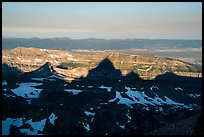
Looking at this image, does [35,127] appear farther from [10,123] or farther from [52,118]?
[52,118]

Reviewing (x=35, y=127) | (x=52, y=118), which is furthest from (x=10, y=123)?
(x=52, y=118)

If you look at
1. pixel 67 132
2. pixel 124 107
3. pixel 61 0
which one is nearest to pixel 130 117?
pixel 124 107

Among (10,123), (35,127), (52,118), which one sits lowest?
(35,127)

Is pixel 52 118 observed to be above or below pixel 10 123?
below

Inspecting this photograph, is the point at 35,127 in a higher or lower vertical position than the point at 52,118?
lower

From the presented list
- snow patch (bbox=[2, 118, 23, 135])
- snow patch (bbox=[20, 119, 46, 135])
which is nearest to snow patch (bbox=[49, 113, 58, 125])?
snow patch (bbox=[20, 119, 46, 135])

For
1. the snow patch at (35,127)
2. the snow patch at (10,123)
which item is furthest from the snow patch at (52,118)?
the snow patch at (10,123)

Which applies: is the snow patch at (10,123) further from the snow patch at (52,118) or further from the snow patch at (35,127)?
the snow patch at (52,118)

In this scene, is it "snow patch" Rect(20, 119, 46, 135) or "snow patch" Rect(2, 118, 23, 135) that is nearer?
"snow patch" Rect(20, 119, 46, 135)

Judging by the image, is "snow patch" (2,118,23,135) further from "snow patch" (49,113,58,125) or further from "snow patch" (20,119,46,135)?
"snow patch" (49,113,58,125)

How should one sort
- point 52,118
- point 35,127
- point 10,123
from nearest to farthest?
1. point 35,127
2. point 10,123
3. point 52,118

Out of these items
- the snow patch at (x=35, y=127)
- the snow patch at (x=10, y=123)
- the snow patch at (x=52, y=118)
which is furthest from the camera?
the snow patch at (x=52, y=118)

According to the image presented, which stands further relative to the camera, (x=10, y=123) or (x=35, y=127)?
(x=10, y=123)

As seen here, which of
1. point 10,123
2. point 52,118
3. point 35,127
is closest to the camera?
point 35,127
